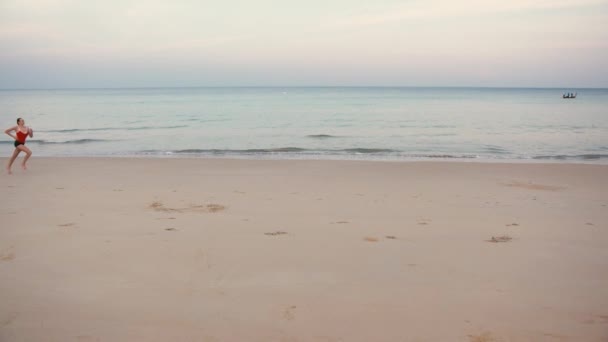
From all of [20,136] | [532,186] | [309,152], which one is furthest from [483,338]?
[309,152]

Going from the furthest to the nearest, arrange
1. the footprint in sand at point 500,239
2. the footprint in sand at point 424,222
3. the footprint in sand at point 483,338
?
the footprint in sand at point 424,222
the footprint in sand at point 500,239
the footprint in sand at point 483,338

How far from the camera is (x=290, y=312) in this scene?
160 inches

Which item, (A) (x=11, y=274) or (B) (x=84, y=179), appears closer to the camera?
(A) (x=11, y=274)

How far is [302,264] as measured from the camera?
5.30 metres

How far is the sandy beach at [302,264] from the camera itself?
3.85 m

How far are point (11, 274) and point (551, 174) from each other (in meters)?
13.4

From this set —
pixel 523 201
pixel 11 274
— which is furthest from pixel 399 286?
pixel 523 201

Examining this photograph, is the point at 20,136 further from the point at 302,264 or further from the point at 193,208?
the point at 302,264

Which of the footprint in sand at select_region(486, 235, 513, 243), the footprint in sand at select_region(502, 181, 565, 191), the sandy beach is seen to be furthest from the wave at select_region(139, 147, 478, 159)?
the footprint in sand at select_region(486, 235, 513, 243)

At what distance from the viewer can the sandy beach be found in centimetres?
385

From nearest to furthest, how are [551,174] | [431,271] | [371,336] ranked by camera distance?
[371,336], [431,271], [551,174]

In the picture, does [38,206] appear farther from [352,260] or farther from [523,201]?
[523,201]

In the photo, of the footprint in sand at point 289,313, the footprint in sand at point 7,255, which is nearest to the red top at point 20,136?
the footprint in sand at point 7,255

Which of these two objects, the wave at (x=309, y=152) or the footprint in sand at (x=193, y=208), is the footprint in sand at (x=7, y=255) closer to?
the footprint in sand at (x=193, y=208)
